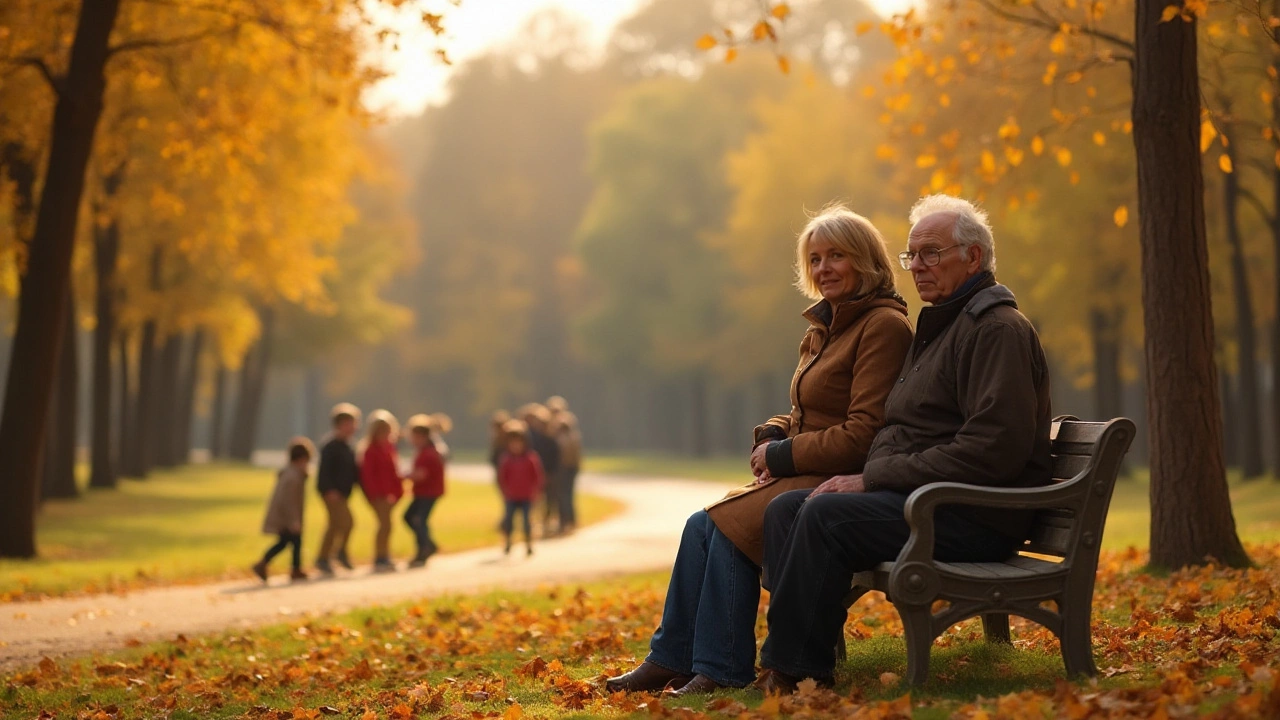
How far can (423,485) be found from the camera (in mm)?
17359

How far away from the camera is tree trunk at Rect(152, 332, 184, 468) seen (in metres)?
37.1

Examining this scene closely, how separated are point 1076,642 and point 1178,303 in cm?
408

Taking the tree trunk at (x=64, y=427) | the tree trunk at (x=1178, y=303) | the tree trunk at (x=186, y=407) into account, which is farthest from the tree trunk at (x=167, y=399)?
the tree trunk at (x=1178, y=303)

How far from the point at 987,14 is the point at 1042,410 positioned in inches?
463

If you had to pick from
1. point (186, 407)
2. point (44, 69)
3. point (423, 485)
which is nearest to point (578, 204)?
point (186, 407)

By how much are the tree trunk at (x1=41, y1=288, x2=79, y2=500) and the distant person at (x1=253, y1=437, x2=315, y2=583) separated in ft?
29.2

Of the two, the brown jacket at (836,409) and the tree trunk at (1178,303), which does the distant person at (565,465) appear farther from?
the brown jacket at (836,409)

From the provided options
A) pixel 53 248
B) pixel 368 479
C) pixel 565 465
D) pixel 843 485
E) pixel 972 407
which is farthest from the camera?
pixel 565 465

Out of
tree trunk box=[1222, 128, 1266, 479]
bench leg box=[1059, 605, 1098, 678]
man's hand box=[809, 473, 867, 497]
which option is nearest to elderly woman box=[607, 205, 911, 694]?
man's hand box=[809, 473, 867, 497]

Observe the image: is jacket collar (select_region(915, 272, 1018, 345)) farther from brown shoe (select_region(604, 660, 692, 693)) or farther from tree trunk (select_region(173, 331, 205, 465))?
tree trunk (select_region(173, 331, 205, 465))

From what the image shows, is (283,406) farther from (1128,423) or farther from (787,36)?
(1128,423)

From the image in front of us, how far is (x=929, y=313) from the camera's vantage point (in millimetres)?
5637

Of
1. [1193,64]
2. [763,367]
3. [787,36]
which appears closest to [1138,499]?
[1193,64]

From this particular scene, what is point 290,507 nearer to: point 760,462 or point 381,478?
point 381,478
